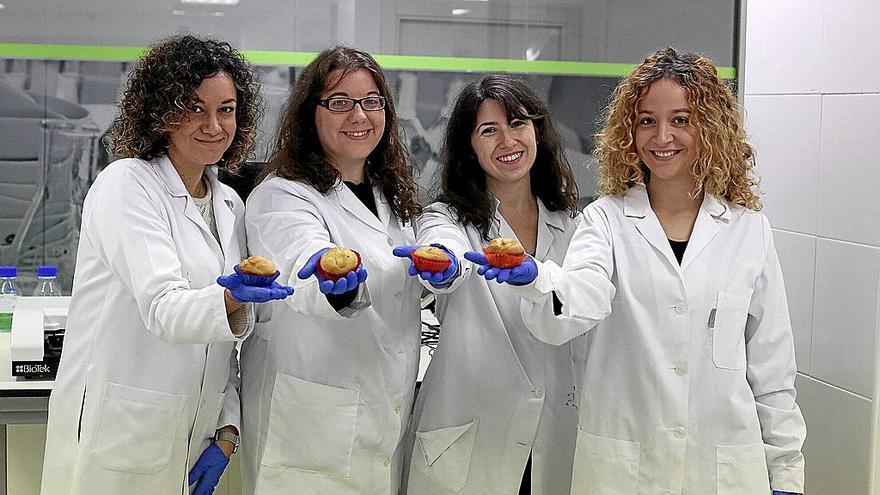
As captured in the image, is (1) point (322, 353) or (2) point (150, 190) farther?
(1) point (322, 353)

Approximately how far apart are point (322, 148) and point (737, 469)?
990 millimetres

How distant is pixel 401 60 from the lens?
9.55 ft

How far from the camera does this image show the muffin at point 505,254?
1615 mm

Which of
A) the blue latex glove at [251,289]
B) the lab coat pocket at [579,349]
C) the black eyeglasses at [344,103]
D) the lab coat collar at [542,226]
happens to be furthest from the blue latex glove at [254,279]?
the lab coat pocket at [579,349]

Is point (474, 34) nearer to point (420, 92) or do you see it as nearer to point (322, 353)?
point (420, 92)

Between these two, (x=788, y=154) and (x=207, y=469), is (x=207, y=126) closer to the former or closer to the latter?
(x=207, y=469)

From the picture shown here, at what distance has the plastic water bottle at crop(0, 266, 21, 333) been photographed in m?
2.65

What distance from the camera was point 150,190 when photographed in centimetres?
169

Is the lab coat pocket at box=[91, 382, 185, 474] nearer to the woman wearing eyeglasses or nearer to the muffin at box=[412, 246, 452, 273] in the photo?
the woman wearing eyeglasses

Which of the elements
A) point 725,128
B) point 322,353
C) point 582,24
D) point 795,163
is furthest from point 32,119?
point 795,163

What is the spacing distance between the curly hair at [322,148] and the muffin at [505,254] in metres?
0.34

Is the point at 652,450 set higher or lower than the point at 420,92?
lower

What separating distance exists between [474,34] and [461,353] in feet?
4.42

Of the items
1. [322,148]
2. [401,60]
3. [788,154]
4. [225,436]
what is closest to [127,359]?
→ [225,436]
